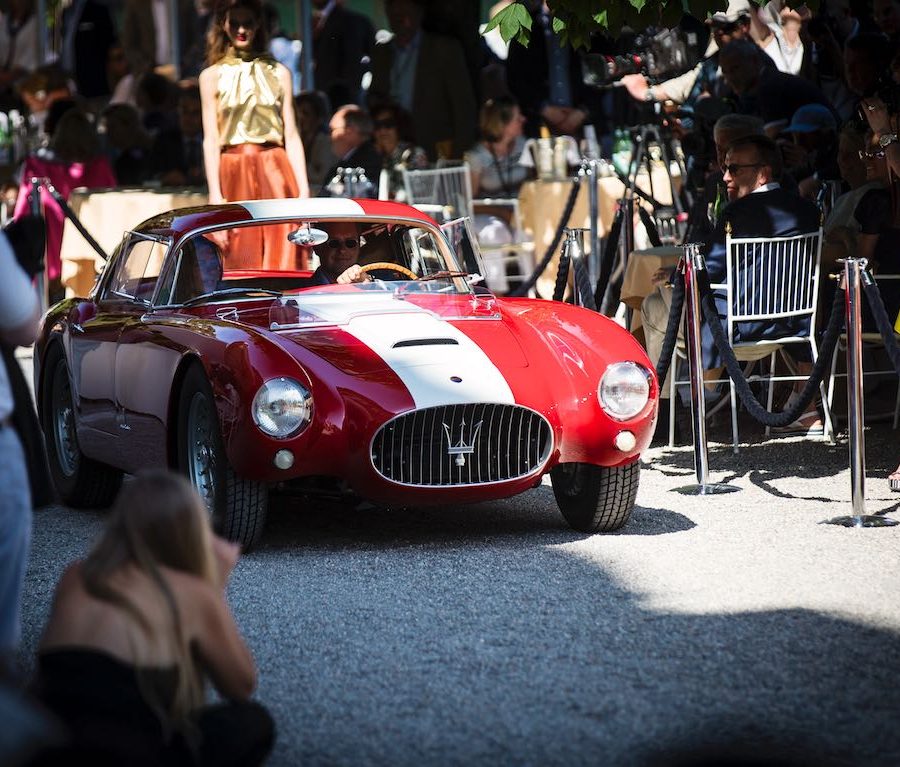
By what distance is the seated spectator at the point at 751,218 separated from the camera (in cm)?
856

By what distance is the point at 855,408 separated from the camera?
6.56 m

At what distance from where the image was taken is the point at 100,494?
763 cm

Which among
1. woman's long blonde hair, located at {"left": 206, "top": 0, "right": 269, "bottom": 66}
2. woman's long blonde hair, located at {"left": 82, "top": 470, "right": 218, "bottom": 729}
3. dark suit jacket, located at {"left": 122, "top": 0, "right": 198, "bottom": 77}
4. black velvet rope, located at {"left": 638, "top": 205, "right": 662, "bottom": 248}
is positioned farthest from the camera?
dark suit jacket, located at {"left": 122, "top": 0, "right": 198, "bottom": 77}

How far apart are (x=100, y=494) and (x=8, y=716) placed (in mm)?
5334

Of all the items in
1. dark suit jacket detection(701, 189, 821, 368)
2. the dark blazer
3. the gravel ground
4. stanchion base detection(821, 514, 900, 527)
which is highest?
the dark blazer

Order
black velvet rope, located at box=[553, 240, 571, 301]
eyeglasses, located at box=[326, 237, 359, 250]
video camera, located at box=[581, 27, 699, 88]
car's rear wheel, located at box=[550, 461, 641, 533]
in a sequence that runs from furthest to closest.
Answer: video camera, located at box=[581, 27, 699, 88] < black velvet rope, located at box=[553, 240, 571, 301] < eyeglasses, located at box=[326, 237, 359, 250] < car's rear wheel, located at box=[550, 461, 641, 533]

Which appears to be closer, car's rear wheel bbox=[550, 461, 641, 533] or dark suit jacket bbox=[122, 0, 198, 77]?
car's rear wheel bbox=[550, 461, 641, 533]

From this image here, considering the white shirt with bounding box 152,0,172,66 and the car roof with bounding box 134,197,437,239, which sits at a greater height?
the white shirt with bounding box 152,0,172,66

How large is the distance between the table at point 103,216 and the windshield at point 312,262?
534 centimetres

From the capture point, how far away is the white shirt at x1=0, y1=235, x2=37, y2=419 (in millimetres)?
3568

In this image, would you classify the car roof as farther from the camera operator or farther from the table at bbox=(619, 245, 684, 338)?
the camera operator

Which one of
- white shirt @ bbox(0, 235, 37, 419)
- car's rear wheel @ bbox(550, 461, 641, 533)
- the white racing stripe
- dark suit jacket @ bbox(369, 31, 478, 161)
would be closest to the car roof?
the white racing stripe

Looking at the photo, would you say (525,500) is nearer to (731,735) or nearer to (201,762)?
(731,735)

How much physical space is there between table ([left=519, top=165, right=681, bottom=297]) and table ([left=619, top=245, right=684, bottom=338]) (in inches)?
130
